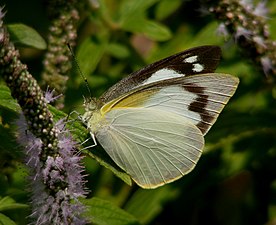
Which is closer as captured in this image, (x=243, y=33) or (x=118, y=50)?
(x=243, y=33)

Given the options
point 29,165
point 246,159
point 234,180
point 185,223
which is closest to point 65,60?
point 29,165

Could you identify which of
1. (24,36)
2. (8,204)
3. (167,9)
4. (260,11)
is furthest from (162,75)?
(167,9)

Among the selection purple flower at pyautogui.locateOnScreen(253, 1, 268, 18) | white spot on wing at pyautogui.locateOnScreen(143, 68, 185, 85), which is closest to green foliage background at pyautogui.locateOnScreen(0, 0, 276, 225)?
purple flower at pyautogui.locateOnScreen(253, 1, 268, 18)

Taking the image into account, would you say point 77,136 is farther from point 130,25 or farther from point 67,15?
point 130,25

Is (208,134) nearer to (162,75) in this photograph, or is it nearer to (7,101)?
(162,75)

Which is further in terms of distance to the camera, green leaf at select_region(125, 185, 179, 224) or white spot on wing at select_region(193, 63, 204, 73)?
green leaf at select_region(125, 185, 179, 224)

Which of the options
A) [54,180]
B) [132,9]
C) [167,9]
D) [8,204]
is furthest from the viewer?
[167,9]

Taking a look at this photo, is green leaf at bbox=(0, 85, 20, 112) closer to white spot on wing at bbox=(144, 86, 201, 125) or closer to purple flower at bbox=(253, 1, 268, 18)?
white spot on wing at bbox=(144, 86, 201, 125)
